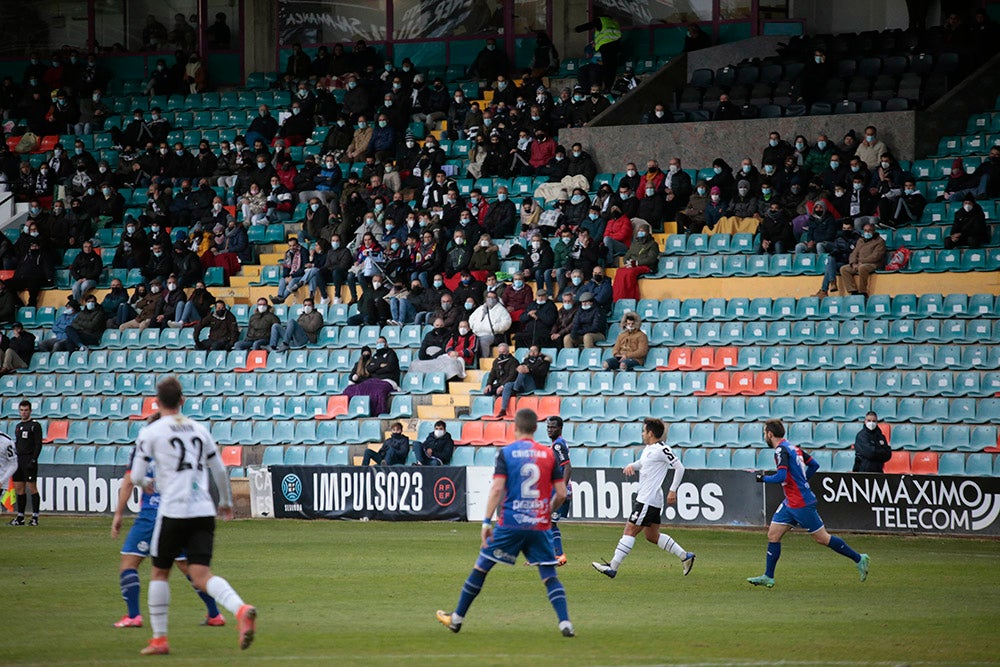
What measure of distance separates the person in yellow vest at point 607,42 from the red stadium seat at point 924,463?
558 inches

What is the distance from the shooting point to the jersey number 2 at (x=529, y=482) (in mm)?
10594

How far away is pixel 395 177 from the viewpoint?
3131 centimetres

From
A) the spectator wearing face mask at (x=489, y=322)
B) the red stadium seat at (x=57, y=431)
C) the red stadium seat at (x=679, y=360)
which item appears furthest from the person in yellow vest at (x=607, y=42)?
the red stadium seat at (x=57, y=431)

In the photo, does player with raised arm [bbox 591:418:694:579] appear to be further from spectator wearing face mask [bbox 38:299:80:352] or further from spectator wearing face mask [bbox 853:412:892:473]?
spectator wearing face mask [bbox 38:299:80:352]

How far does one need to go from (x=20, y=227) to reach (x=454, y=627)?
26634mm

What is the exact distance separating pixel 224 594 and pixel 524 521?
233cm

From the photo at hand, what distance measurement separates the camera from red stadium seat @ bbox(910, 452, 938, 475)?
71.5 feet

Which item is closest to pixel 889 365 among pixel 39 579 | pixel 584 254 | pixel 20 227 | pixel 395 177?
pixel 584 254

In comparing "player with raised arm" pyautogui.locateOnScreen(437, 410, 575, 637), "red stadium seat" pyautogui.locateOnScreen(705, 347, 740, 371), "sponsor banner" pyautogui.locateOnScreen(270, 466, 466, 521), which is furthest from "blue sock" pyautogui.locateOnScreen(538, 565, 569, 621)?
"red stadium seat" pyautogui.locateOnScreen(705, 347, 740, 371)

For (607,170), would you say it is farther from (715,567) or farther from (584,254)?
(715,567)

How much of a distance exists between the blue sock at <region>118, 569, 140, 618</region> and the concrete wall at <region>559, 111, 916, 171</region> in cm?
2063

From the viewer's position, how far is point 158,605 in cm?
986

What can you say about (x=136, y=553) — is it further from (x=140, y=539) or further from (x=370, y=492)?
(x=370, y=492)

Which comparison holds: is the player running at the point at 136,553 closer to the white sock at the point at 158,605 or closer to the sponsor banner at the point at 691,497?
the white sock at the point at 158,605
